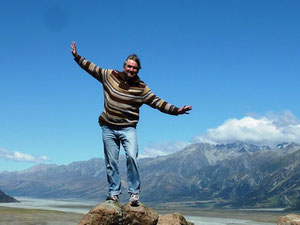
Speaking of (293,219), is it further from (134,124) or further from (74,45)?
(74,45)

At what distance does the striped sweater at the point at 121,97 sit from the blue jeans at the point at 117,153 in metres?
0.22

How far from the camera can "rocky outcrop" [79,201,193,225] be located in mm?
8562

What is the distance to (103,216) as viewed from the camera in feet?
28.0

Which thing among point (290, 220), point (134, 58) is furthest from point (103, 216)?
point (290, 220)

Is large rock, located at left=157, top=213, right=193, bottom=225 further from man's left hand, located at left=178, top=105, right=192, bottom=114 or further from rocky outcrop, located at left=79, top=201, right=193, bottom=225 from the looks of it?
man's left hand, located at left=178, top=105, right=192, bottom=114

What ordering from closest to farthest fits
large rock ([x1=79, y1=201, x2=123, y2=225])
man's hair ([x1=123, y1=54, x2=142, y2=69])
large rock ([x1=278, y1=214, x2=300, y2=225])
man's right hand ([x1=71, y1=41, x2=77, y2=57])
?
large rock ([x1=79, y1=201, x2=123, y2=225]) < man's hair ([x1=123, y1=54, x2=142, y2=69]) < man's right hand ([x1=71, y1=41, x2=77, y2=57]) < large rock ([x1=278, y1=214, x2=300, y2=225])

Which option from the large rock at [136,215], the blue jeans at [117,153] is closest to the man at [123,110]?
the blue jeans at [117,153]

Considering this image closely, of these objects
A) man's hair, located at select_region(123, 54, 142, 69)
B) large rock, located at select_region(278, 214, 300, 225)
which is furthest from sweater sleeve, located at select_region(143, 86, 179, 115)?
large rock, located at select_region(278, 214, 300, 225)

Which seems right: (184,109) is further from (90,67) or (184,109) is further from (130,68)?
(90,67)

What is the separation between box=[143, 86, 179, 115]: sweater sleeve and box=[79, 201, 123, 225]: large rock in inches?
104

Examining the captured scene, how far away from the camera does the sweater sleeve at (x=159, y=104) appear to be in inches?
354

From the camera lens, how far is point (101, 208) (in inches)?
337

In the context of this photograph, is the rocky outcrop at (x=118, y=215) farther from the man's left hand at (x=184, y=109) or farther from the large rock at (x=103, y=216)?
the man's left hand at (x=184, y=109)

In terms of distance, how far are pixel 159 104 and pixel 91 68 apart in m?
1.91
